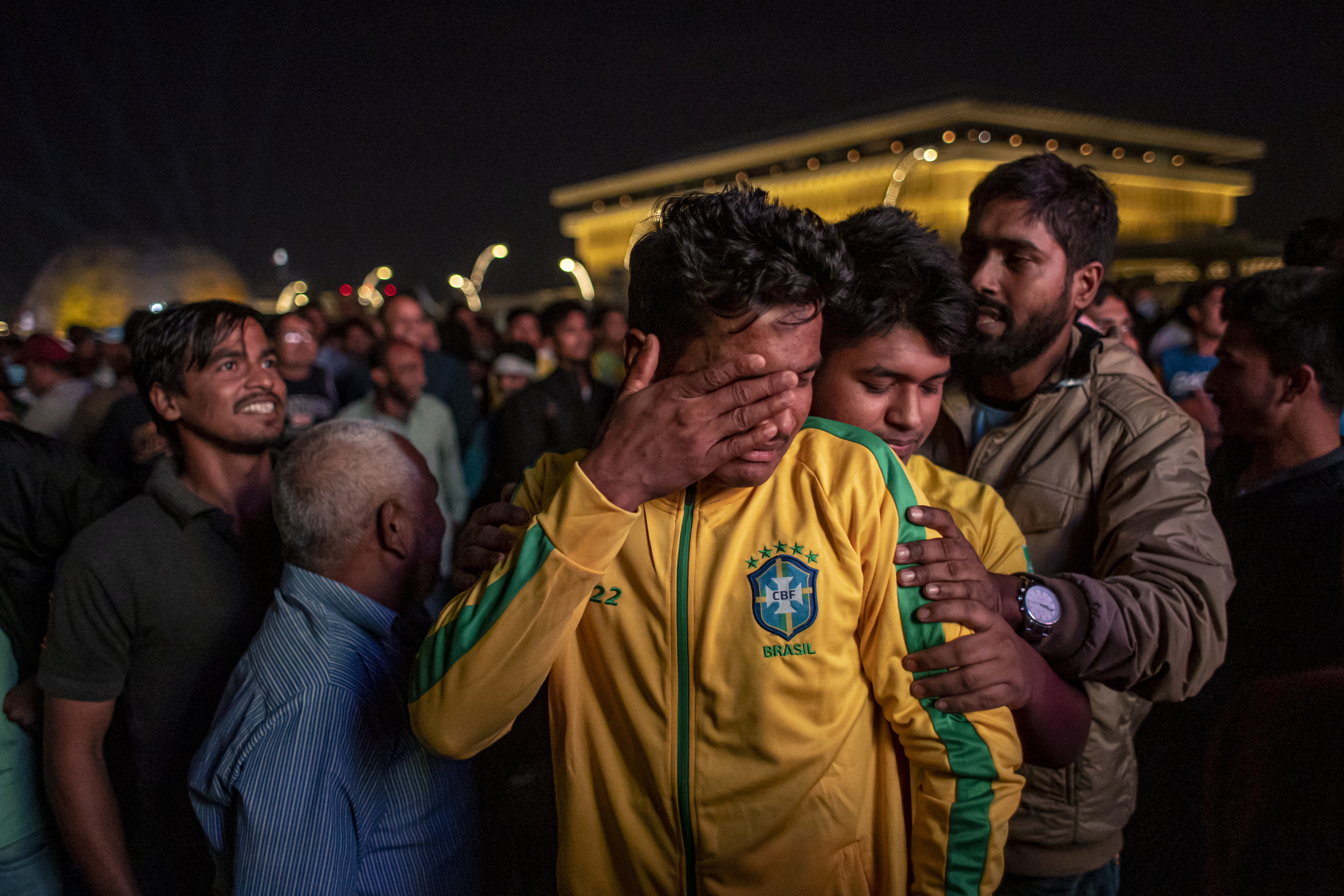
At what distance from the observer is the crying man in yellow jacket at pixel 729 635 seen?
1.35m

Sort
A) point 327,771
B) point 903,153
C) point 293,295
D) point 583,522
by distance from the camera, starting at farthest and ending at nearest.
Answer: point 903,153
point 293,295
point 327,771
point 583,522

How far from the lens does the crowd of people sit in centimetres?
141

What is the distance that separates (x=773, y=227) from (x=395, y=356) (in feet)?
14.5

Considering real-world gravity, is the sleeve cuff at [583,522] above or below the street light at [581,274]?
below

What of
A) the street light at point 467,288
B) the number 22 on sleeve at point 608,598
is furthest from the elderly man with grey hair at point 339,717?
the street light at point 467,288

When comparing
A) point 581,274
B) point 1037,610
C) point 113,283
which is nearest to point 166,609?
point 1037,610

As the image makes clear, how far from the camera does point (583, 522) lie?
1327 mm

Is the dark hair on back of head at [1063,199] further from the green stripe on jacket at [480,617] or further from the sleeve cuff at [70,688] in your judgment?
the sleeve cuff at [70,688]

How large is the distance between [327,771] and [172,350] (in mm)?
1671

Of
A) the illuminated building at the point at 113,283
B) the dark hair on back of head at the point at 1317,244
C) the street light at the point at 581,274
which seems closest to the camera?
the dark hair on back of head at the point at 1317,244

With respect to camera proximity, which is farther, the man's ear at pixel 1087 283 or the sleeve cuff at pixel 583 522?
the man's ear at pixel 1087 283

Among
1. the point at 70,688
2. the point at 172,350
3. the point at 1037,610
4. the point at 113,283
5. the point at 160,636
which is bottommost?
the point at 70,688

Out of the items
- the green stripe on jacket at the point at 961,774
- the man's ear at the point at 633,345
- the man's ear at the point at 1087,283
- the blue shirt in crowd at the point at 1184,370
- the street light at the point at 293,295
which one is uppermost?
the street light at the point at 293,295

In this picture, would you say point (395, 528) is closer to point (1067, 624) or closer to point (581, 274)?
point (1067, 624)
